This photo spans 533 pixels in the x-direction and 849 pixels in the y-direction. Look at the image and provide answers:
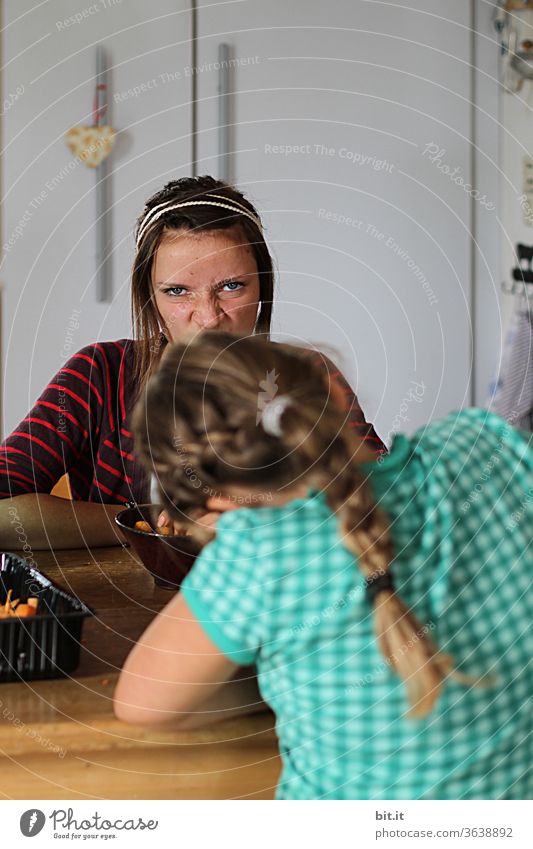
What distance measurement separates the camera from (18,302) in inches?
59.5

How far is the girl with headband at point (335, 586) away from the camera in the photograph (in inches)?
18.7

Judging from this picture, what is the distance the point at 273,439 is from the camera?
0.48 metres

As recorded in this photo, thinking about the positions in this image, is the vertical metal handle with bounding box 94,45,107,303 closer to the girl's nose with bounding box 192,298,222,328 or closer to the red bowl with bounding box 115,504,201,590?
the girl's nose with bounding box 192,298,222,328

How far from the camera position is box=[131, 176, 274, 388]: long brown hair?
941 millimetres

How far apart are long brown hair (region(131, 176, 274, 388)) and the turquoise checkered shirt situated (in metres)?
0.45

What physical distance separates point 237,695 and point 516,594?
17 cm

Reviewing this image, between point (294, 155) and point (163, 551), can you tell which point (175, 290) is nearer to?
point (163, 551)

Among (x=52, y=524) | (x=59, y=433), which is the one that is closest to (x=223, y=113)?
(x=59, y=433)

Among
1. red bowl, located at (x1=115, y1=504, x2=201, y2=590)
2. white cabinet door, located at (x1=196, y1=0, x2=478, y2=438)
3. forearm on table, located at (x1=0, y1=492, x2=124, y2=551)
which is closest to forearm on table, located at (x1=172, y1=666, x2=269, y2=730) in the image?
red bowl, located at (x1=115, y1=504, x2=201, y2=590)

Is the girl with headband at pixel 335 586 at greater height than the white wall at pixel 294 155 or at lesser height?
lesser

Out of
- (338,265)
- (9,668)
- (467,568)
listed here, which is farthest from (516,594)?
(338,265)

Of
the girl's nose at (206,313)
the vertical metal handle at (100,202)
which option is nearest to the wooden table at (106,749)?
the girl's nose at (206,313)

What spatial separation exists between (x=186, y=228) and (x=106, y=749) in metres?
0.55

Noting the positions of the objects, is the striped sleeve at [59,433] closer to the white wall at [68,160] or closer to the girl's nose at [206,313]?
→ the girl's nose at [206,313]
